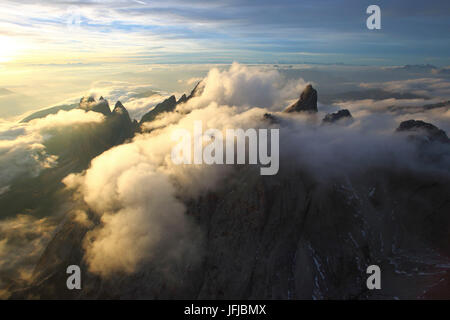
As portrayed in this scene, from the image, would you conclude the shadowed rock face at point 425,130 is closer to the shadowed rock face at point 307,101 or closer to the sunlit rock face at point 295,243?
the sunlit rock face at point 295,243

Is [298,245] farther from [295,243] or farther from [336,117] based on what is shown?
[336,117]

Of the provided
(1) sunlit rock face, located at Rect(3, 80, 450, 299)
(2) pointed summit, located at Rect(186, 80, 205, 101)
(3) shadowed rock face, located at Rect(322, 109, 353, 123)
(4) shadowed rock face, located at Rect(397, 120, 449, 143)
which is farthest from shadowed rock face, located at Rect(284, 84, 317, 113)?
(2) pointed summit, located at Rect(186, 80, 205, 101)

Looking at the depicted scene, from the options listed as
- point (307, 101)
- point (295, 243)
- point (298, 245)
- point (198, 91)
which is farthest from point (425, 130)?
point (198, 91)

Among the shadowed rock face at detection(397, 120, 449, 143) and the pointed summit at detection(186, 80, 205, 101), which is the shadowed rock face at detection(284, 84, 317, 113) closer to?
the shadowed rock face at detection(397, 120, 449, 143)

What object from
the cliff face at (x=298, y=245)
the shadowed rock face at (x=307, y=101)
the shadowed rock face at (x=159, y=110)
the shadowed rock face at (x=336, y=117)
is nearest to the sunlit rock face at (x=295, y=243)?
the cliff face at (x=298, y=245)

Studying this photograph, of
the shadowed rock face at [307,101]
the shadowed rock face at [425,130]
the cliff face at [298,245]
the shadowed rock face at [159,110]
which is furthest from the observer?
the shadowed rock face at [159,110]
